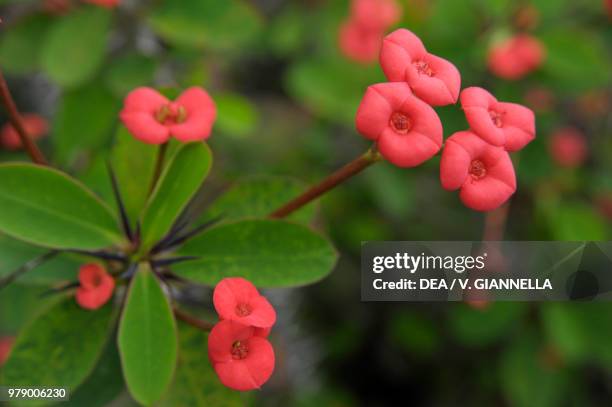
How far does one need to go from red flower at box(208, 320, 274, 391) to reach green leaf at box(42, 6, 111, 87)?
2.86ft

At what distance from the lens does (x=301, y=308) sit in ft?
6.91

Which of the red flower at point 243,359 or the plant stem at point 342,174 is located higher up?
the plant stem at point 342,174

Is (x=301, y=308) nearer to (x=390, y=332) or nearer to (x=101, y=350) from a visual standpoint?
(x=390, y=332)

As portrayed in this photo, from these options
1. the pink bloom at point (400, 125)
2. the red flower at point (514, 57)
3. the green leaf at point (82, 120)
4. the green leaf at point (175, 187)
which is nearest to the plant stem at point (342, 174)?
the pink bloom at point (400, 125)

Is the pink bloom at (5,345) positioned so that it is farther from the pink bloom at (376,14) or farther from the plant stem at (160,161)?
the pink bloom at (376,14)

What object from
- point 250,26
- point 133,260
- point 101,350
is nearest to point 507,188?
point 133,260

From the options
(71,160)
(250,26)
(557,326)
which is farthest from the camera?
(557,326)

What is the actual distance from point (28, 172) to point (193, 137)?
20 centimetres

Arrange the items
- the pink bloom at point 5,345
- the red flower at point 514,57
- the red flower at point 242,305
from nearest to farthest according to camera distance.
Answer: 1. the red flower at point 242,305
2. the pink bloom at point 5,345
3. the red flower at point 514,57

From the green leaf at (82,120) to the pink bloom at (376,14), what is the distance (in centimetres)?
71

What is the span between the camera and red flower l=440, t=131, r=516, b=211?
0.65 metres

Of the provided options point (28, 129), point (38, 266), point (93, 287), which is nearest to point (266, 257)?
point (93, 287)

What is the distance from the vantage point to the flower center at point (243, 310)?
2.13 feet

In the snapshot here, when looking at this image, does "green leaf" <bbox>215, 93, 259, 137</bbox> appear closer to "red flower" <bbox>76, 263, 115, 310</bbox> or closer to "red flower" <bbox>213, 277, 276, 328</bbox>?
"red flower" <bbox>76, 263, 115, 310</bbox>
